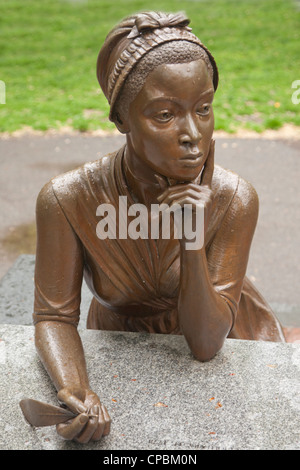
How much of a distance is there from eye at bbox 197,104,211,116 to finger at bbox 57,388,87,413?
1038 millimetres

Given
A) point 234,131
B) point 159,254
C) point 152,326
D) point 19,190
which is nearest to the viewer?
A: point 159,254

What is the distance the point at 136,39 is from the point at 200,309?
3.22 ft

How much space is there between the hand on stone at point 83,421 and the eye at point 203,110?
1.04 m

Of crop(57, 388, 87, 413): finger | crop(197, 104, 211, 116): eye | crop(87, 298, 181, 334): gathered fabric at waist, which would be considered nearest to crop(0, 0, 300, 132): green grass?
crop(87, 298, 181, 334): gathered fabric at waist

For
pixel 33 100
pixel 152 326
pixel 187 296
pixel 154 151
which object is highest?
pixel 154 151

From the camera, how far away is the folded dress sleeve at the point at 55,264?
8.20 feet

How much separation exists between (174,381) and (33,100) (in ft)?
27.2

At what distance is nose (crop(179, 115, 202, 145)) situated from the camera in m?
2.13

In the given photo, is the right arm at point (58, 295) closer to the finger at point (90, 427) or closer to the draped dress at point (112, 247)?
the draped dress at point (112, 247)

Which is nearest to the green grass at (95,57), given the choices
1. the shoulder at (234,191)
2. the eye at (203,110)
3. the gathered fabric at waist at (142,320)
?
the gathered fabric at waist at (142,320)

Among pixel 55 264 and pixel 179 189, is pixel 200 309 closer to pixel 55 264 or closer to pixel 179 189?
pixel 179 189
